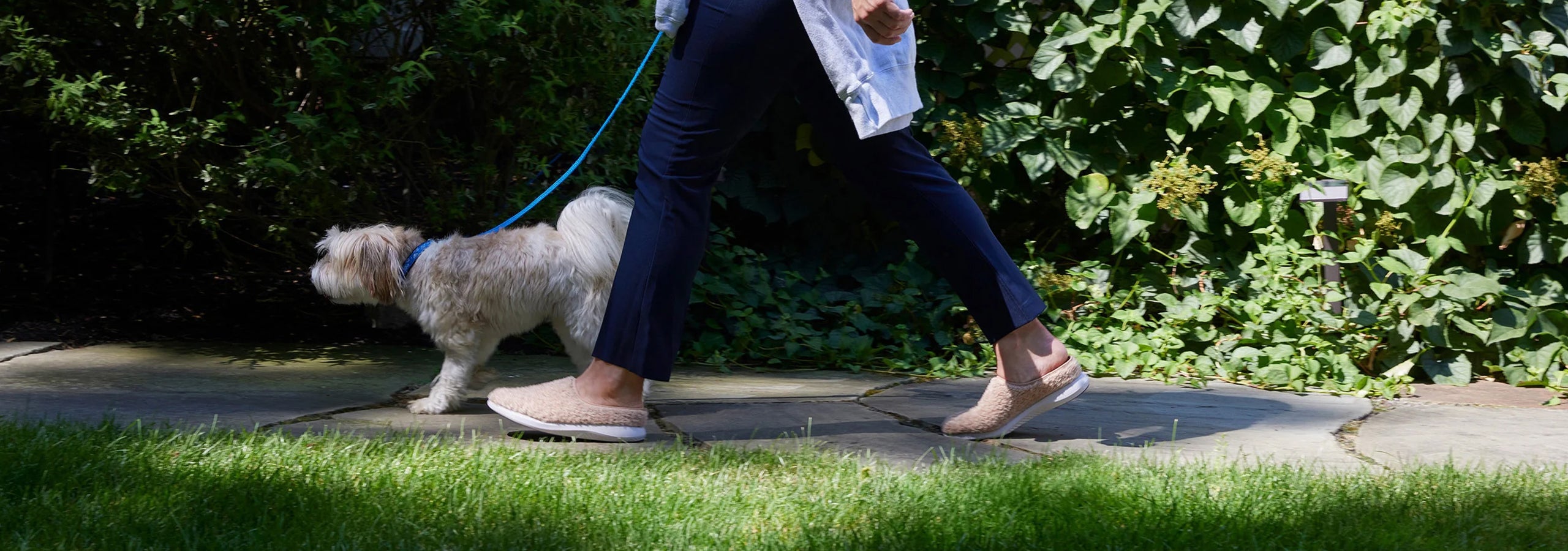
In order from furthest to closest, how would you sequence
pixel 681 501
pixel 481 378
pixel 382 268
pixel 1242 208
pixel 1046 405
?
pixel 1242 208 < pixel 481 378 < pixel 382 268 < pixel 1046 405 < pixel 681 501

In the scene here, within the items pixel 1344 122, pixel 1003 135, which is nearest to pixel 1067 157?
pixel 1003 135

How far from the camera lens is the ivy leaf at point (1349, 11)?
13.4 feet

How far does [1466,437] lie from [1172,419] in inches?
27.7

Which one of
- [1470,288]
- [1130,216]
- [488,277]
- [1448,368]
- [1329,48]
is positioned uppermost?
[1329,48]

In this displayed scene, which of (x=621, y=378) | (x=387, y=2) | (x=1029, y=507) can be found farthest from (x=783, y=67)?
(x=387, y=2)

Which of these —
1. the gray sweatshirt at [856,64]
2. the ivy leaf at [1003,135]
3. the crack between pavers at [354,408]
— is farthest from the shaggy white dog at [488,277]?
the ivy leaf at [1003,135]

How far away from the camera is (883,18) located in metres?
2.49

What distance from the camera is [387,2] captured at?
372 centimetres

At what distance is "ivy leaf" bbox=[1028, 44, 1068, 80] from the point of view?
4367 mm

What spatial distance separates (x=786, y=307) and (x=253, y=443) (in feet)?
7.39

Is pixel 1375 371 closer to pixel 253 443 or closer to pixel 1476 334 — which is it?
pixel 1476 334

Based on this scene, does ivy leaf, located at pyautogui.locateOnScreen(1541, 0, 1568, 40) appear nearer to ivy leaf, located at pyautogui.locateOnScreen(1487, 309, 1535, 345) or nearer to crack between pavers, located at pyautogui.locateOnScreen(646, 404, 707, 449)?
ivy leaf, located at pyautogui.locateOnScreen(1487, 309, 1535, 345)

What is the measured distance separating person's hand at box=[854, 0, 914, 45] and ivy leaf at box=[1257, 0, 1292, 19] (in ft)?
6.92

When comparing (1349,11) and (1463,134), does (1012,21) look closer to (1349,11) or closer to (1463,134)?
(1349,11)
